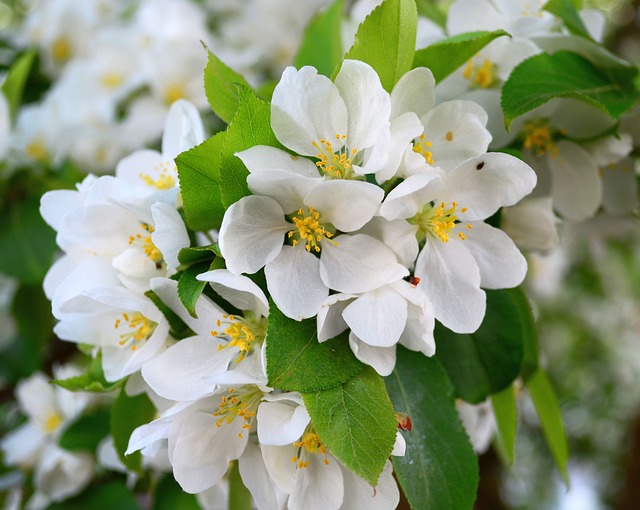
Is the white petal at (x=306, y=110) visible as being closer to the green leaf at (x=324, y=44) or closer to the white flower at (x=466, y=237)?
the white flower at (x=466, y=237)

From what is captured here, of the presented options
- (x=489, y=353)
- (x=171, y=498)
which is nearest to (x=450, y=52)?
(x=489, y=353)

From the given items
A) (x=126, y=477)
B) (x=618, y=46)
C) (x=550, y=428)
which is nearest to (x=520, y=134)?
(x=550, y=428)

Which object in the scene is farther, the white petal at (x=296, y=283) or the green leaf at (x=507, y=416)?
the green leaf at (x=507, y=416)

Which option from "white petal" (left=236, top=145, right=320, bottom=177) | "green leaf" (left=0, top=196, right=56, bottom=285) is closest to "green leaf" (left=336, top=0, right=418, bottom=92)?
"white petal" (left=236, top=145, right=320, bottom=177)

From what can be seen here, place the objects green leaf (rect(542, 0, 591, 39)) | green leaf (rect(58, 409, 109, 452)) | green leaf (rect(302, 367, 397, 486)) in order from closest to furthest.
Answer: green leaf (rect(302, 367, 397, 486)) < green leaf (rect(542, 0, 591, 39)) < green leaf (rect(58, 409, 109, 452))

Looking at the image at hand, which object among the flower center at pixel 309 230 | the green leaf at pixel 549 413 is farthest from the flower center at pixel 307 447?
the green leaf at pixel 549 413

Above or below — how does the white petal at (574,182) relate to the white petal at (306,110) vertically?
below

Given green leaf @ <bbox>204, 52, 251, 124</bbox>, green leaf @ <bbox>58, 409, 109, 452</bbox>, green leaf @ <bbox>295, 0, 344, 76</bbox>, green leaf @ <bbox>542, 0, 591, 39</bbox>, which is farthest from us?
green leaf @ <bbox>58, 409, 109, 452</bbox>

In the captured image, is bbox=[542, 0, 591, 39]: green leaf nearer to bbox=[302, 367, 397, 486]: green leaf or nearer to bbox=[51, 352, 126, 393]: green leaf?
bbox=[302, 367, 397, 486]: green leaf
